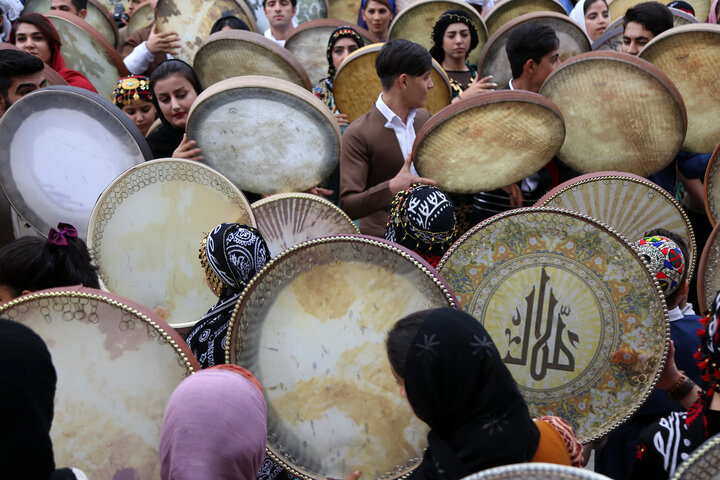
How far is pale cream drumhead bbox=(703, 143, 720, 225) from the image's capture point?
3.28 metres

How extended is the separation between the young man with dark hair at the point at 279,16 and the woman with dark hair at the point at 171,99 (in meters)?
1.74

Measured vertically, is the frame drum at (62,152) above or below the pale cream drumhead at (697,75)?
below

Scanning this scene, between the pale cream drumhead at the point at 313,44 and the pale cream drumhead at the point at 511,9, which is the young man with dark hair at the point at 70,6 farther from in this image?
the pale cream drumhead at the point at 511,9

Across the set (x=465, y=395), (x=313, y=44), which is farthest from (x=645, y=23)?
(x=465, y=395)

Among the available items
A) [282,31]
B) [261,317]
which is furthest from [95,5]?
[261,317]

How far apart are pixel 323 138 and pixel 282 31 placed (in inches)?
98.4

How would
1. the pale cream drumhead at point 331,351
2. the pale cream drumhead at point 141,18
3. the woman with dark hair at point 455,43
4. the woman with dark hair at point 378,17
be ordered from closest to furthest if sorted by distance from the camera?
the pale cream drumhead at point 331,351 → the woman with dark hair at point 455,43 → the woman with dark hair at point 378,17 → the pale cream drumhead at point 141,18

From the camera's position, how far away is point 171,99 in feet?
13.2

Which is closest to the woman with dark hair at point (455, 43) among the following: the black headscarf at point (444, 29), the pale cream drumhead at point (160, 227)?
the black headscarf at point (444, 29)

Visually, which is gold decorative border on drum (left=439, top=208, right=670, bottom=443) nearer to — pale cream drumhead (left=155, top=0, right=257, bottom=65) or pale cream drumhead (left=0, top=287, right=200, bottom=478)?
pale cream drumhead (left=0, top=287, right=200, bottom=478)

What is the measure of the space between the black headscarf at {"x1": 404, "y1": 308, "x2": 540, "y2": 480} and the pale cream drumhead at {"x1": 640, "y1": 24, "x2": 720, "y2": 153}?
9.00 feet

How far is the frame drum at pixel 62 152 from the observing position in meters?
3.47

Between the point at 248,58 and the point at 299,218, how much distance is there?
1.32 metres

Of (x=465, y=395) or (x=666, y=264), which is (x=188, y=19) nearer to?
(x=666, y=264)
